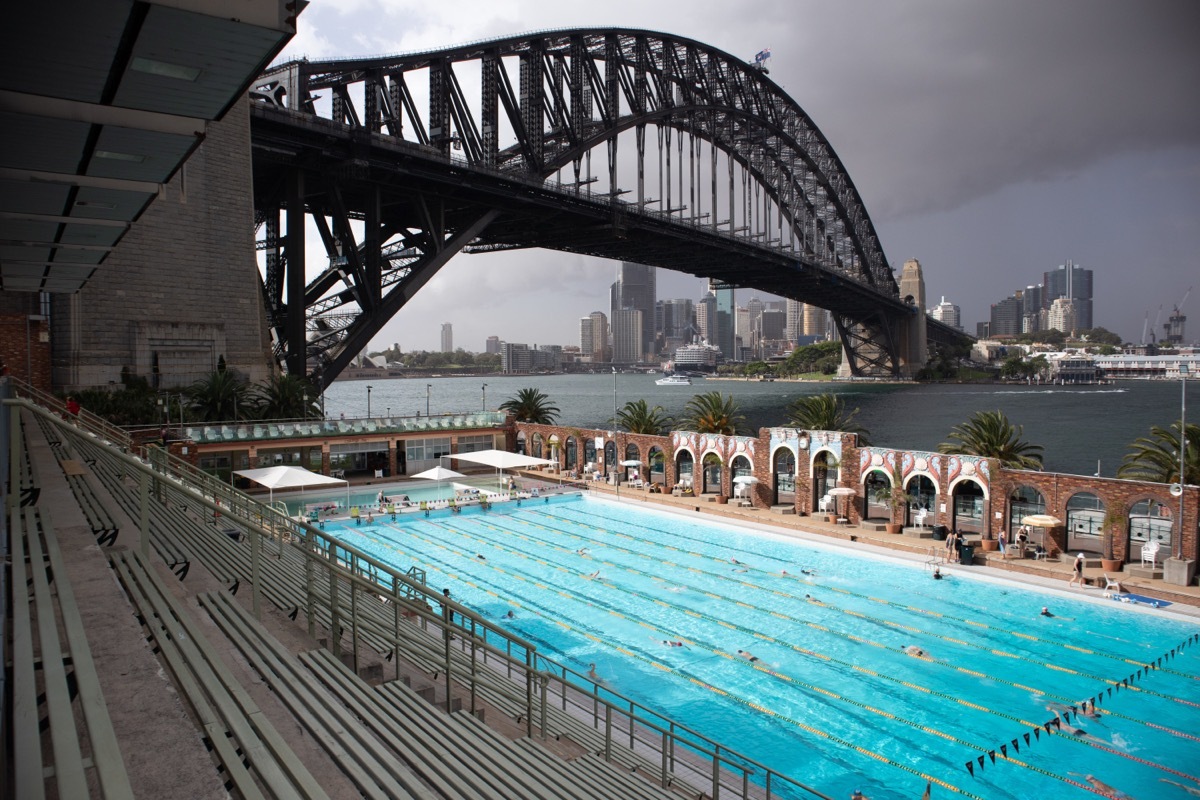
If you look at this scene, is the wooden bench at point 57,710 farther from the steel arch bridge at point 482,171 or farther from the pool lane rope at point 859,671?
the steel arch bridge at point 482,171

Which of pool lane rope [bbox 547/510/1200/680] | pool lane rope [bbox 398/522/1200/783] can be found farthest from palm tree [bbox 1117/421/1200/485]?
pool lane rope [bbox 398/522/1200/783]

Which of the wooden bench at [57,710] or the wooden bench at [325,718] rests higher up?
the wooden bench at [57,710]

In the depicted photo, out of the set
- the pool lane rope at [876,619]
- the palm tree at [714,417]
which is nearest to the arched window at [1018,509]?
the pool lane rope at [876,619]

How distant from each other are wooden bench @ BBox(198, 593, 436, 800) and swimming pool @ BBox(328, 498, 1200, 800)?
9.58 metres

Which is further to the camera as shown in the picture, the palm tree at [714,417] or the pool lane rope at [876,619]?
the palm tree at [714,417]

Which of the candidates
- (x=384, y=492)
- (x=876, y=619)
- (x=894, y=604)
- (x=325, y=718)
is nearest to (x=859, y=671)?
(x=876, y=619)

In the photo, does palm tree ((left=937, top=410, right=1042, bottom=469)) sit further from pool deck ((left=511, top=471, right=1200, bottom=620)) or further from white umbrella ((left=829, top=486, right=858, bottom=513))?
pool deck ((left=511, top=471, right=1200, bottom=620))

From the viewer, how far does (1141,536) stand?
23250 millimetres

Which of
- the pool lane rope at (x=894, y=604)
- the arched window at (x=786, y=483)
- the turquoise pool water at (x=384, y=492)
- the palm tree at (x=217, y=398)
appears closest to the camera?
the pool lane rope at (x=894, y=604)

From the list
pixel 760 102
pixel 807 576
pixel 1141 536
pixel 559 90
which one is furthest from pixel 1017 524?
pixel 760 102

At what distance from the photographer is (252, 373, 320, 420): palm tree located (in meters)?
39.0

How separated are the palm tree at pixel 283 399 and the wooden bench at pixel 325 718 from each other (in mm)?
34973

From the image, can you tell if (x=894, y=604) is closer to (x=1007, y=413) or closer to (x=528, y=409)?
(x=528, y=409)

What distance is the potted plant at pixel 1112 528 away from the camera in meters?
22.1
